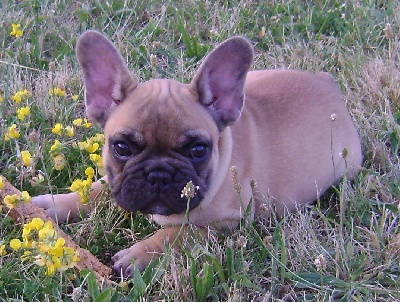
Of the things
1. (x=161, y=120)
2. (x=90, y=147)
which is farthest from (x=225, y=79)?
(x=90, y=147)

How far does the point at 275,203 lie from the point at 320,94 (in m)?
0.82

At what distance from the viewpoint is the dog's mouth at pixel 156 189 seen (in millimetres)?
2883

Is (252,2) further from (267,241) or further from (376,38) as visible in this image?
(267,241)

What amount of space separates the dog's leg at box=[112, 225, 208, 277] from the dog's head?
199 millimetres

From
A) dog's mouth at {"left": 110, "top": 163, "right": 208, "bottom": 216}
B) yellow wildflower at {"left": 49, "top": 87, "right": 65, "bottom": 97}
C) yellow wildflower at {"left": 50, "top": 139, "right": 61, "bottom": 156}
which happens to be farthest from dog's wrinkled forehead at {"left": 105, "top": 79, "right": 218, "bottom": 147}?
yellow wildflower at {"left": 49, "top": 87, "right": 65, "bottom": 97}

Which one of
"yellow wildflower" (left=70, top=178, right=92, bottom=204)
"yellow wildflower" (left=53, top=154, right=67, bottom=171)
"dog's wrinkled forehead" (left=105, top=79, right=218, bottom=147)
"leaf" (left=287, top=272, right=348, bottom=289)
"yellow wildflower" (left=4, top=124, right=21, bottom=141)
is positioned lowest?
"leaf" (left=287, top=272, right=348, bottom=289)

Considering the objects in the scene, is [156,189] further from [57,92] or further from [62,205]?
[57,92]

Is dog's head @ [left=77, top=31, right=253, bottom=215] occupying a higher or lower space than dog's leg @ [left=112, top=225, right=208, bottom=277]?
higher

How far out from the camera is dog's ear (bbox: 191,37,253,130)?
3.09 m

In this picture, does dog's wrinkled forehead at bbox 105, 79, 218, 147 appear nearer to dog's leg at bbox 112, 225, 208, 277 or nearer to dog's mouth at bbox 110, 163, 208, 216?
dog's mouth at bbox 110, 163, 208, 216

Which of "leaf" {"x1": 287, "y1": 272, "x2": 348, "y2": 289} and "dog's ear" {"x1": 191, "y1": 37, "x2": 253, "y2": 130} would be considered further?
"dog's ear" {"x1": 191, "y1": 37, "x2": 253, "y2": 130}

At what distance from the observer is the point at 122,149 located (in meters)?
2.98

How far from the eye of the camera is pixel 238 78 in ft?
10.4

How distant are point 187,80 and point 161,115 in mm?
1799
